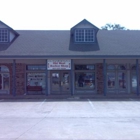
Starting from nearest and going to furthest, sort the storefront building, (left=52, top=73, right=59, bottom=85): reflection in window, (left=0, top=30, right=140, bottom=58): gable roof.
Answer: (left=0, top=30, right=140, bottom=58): gable roof
the storefront building
(left=52, top=73, right=59, bottom=85): reflection in window

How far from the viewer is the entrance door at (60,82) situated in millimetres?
29234

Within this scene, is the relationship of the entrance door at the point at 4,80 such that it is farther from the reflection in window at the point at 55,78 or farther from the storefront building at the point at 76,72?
the reflection in window at the point at 55,78

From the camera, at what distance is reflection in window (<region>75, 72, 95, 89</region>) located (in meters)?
29.1

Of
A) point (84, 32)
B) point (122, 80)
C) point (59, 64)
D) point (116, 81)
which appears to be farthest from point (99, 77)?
point (59, 64)

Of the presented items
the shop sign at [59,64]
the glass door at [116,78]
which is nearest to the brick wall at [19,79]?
the shop sign at [59,64]

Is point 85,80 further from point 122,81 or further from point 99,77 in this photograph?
point 122,81

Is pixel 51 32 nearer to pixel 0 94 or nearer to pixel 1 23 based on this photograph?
pixel 1 23

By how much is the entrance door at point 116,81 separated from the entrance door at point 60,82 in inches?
147

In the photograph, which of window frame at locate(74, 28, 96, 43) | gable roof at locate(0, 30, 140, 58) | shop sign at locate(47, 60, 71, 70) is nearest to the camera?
gable roof at locate(0, 30, 140, 58)

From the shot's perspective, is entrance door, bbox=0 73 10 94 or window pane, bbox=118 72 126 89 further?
window pane, bbox=118 72 126 89

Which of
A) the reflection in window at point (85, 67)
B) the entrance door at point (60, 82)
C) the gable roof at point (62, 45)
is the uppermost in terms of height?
the gable roof at point (62, 45)

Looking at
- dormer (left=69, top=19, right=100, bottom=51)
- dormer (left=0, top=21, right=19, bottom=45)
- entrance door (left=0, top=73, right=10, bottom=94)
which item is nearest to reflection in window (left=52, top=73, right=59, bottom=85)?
dormer (left=69, top=19, right=100, bottom=51)

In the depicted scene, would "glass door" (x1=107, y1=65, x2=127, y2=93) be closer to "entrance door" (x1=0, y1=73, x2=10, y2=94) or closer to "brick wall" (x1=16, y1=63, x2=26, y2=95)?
"brick wall" (x1=16, y1=63, x2=26, y2=95)

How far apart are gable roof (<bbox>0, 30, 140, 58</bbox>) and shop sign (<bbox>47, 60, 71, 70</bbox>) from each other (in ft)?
2.12
